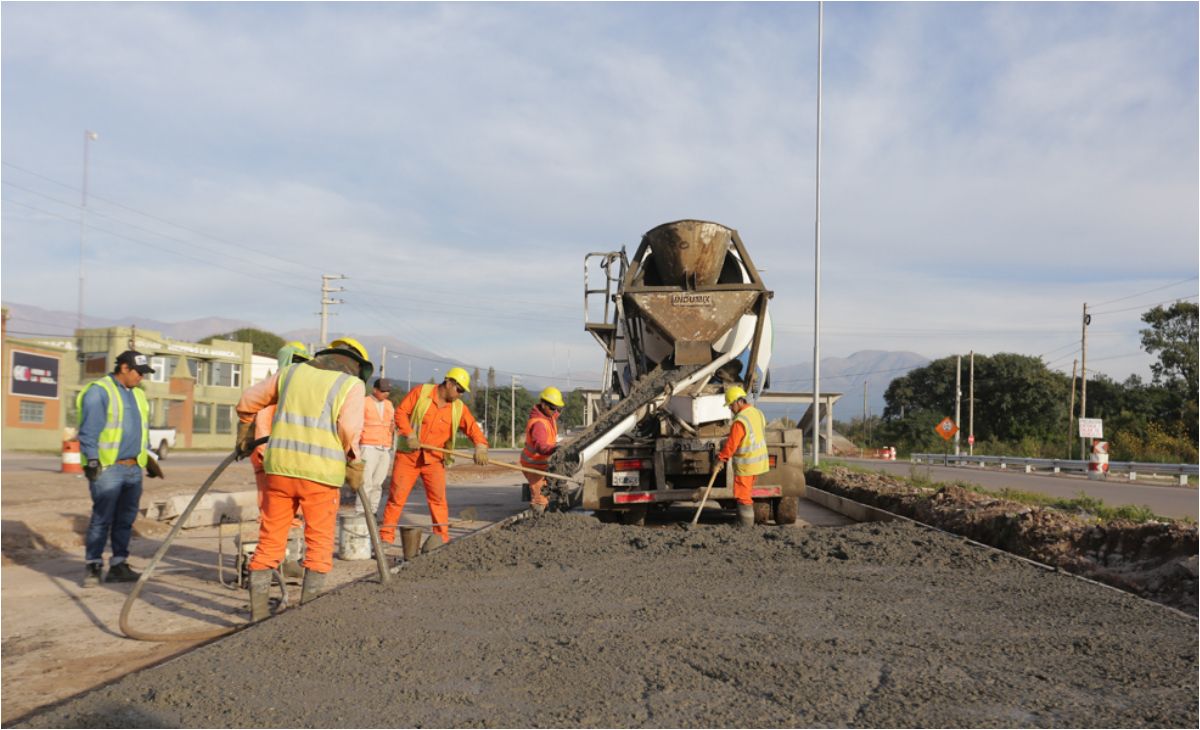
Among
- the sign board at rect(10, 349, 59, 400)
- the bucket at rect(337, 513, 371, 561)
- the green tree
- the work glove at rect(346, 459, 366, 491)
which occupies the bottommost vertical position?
the bucket at rect(337, 513, 371, 561)

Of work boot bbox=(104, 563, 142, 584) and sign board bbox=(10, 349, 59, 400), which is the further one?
sign board bbox=(10, 349, 59, 400)

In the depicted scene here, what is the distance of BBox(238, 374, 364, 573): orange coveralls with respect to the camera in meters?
5.07

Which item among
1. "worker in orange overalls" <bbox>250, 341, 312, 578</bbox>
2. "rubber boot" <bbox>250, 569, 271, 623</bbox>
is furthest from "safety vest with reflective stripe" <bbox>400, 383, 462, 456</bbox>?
"rubber boot" <bbox>250, 569, 271, 623</bbox>

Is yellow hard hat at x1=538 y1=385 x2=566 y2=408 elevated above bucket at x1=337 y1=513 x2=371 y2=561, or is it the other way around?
yellow hard hat at x1=538 y1=385 x2=566 y2=408

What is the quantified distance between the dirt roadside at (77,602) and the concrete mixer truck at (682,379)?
222 cm

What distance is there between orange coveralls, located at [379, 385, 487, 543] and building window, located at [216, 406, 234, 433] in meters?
47.4

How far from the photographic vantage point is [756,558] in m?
6.62

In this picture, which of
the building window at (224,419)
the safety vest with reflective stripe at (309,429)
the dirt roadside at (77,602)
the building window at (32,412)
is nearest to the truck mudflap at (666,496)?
the dirt roadside at (77,602)

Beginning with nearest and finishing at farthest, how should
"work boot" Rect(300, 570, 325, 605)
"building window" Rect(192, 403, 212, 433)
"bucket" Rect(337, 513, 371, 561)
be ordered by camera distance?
"work boot" Rect(300, 570, 325, 605)
"bucket" Rect(337, 513, 371, 561)
"building window" Rect(192, 403, 212, 433)

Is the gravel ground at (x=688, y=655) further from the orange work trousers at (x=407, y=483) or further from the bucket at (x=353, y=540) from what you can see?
the bucket at (x=353, y=540)

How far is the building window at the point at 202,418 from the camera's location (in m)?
49.8

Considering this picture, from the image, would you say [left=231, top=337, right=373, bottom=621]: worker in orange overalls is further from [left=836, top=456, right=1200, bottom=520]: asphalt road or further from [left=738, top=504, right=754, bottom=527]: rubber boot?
[left=836, top=456, right=1200, bottom=520]: asphalt road

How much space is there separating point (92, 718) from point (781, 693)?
2.49 meters

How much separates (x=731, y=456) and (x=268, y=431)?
4744mm
